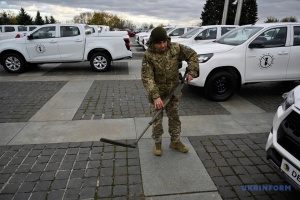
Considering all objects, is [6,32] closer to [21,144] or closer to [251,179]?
[21,144]

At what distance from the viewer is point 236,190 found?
2631mm

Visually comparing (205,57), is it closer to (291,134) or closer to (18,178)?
(291,134)

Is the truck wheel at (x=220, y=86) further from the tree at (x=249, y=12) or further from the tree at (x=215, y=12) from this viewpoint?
the tree at (x=249, y=12)

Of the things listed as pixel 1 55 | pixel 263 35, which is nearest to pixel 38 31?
pixel 1 55

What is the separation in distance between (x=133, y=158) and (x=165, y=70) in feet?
4.24

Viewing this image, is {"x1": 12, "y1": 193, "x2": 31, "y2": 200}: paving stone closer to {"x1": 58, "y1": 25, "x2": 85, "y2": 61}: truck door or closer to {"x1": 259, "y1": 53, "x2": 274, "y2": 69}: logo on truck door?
{"x1": 259, "y1": 53, "x2": 274, "y2": 69}: logo on truck door

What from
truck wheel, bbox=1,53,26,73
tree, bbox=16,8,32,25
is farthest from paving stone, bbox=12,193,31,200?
tree, bbox=16,8,32,25

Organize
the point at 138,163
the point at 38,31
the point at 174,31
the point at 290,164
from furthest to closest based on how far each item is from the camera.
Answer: the point at 174,31, the point at 38,31, the point at 138,163, the point at 290,164

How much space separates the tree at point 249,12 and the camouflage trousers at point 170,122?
150ft

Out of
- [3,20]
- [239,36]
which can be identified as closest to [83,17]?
[3,20]

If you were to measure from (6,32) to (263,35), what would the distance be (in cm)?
1879

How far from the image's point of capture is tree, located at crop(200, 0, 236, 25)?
40188 millimetres

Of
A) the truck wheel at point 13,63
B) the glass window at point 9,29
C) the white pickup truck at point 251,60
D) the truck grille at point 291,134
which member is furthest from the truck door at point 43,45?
the glass window at point 9,29

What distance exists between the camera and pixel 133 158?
3.23 m
